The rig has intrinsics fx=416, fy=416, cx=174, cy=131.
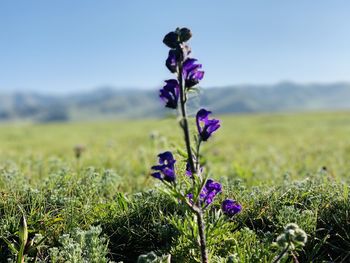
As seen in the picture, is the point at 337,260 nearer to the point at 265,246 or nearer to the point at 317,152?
the point at 265,246

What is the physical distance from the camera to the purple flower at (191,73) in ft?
10.8

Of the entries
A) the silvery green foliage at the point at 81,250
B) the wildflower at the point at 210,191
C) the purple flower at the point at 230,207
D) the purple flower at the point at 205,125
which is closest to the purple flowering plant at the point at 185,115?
the purple flower at the point at 205,125

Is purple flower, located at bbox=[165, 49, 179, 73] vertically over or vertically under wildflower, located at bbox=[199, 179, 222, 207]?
over

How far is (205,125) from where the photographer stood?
3.30m

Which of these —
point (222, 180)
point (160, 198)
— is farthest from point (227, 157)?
point (160, 198)

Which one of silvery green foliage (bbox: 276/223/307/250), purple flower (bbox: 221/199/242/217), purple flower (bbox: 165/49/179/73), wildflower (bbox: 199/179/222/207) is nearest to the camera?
silvery green foliage (bbox: 276/223/307/250)

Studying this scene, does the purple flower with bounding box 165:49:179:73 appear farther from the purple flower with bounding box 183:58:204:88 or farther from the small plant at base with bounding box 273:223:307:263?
the small plant at base with bounding box 273:223:307:263

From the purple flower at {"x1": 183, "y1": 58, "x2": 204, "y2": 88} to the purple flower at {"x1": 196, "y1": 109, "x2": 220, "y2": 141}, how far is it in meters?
0.25

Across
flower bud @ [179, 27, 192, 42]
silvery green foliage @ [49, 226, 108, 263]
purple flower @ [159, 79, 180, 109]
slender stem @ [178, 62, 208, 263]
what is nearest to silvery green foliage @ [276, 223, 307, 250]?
slender stem @ [178, 62, 208, 263]

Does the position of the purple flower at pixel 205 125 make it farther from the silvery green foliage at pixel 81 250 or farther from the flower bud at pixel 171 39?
the silvery green foliage at pixel 81 250

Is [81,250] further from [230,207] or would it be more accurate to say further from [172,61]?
[172,61]

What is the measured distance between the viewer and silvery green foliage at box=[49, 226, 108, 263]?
340 cm

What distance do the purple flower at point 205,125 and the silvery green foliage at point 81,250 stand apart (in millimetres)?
1197

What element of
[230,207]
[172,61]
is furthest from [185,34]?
[230,207]
